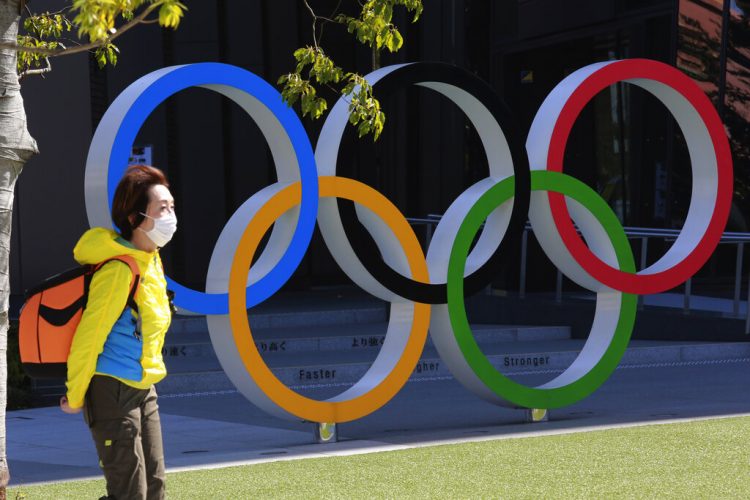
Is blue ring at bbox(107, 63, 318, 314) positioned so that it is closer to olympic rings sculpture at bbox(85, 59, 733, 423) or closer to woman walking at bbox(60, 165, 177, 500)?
olympic rings sculpture at bbox(85, 59, 733, 423)

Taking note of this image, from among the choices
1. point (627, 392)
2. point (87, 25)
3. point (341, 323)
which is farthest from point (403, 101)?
point (87, 25)

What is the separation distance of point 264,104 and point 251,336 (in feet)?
5.83

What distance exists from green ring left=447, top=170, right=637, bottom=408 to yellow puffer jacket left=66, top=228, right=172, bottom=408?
485 cm

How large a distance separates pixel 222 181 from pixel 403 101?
3.25 meters

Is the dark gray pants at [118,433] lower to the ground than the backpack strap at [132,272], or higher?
lower

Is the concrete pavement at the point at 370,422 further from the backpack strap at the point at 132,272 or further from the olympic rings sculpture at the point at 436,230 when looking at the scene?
the backpack strap at the point at 132,272

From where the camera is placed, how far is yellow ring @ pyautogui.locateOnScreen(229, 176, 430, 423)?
8922 millimetres

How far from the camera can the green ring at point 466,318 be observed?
9.83 metres

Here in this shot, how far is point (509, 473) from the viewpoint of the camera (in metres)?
7.73

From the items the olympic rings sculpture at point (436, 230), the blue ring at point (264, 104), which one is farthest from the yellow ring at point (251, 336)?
the blue ring at point (264, 104)

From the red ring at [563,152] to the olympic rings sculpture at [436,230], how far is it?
1cm

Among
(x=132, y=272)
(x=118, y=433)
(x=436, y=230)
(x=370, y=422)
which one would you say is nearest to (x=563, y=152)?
(x=436, y=230)

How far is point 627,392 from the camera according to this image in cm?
1194

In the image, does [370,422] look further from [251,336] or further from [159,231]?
[159,231]
